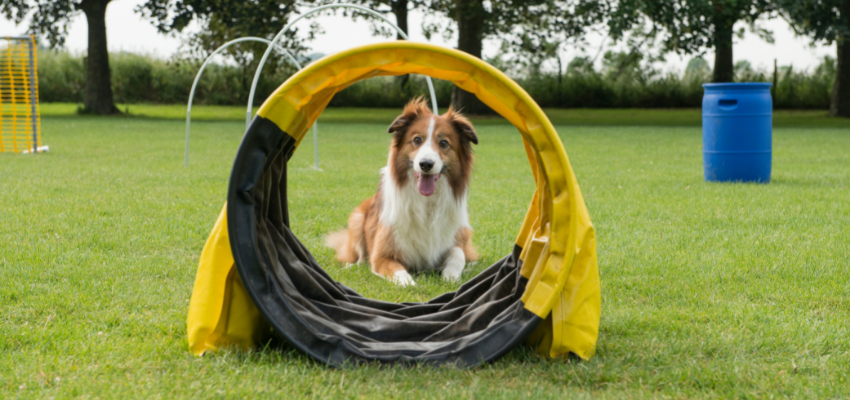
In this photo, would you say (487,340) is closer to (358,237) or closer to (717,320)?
(717,320)

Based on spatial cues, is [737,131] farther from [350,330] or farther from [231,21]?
[231,21]

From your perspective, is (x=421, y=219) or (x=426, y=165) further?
(x=421, y=219)

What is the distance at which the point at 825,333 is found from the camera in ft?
9.72

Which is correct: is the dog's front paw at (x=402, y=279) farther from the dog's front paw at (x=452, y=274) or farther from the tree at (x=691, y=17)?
the tree at (x=691, y=17)

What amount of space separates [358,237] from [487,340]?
215 centimetres

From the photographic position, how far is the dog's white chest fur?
165 inches

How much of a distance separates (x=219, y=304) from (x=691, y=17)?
16.9 meters

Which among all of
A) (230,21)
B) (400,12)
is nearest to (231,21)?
(230,21)

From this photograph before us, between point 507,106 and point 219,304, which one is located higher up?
point 507,106

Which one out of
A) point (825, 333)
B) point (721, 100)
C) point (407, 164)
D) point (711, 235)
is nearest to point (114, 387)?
point (407, 164)

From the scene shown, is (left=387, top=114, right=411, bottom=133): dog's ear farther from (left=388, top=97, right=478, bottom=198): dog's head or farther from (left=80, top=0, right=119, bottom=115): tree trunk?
(left=80, top=0, right=119, bottom=115): tree trunk

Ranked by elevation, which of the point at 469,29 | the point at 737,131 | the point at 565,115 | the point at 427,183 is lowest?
the point at 427,183

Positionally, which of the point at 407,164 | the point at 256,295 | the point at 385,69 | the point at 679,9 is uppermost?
the point at 679,9

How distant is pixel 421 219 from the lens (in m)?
4.25
